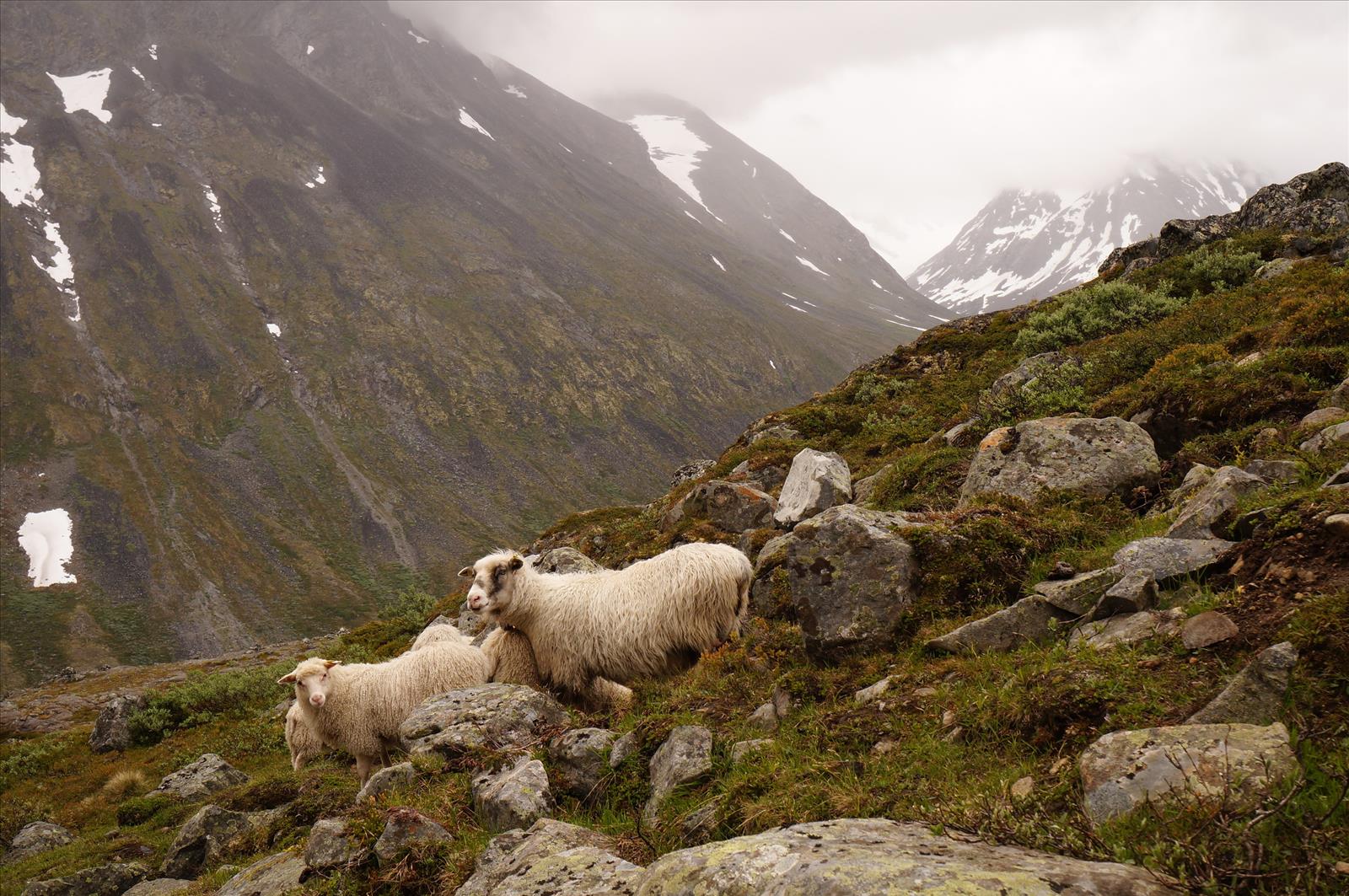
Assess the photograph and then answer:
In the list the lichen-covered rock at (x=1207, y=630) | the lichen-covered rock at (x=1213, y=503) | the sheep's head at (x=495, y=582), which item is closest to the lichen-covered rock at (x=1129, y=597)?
the lichen-covered rock at (x=1207, y=630)

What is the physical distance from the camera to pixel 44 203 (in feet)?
465

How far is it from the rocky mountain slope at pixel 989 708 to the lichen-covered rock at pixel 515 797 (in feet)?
0.11

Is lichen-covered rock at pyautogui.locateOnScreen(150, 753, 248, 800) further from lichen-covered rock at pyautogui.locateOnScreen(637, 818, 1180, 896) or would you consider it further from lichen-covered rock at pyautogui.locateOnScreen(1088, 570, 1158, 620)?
lichen-covered rock at pyautogui.locateOnScreen(1088, 570, 1158, 620)

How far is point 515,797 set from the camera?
669 cm

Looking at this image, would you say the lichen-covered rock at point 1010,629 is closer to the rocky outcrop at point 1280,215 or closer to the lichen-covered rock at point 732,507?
the lichen-covered rock at point 732,507

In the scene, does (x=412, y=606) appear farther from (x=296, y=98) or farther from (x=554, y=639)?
(x=296, y=98)

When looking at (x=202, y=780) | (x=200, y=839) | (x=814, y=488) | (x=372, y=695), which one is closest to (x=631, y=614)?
(x=814, y=488)

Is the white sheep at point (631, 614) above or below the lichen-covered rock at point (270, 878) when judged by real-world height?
above

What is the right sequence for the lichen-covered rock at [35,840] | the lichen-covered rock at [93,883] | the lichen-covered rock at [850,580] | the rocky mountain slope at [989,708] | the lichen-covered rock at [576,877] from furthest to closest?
the lichen-covered rock at [35,840]
the lichen-covered rock at [93,883]
the lichen-covered rock at [850,580]
the lichen-covered rock at [576,877]
the rocky mountain slope at [989,708]

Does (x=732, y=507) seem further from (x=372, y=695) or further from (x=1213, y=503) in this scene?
(x=1213, y=503)

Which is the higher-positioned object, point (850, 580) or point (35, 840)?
point (850, 580)

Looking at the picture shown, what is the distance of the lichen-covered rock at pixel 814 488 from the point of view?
49.4ft

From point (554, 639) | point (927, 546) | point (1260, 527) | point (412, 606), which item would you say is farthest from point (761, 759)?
point (412, 606)

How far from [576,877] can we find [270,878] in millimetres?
5375
